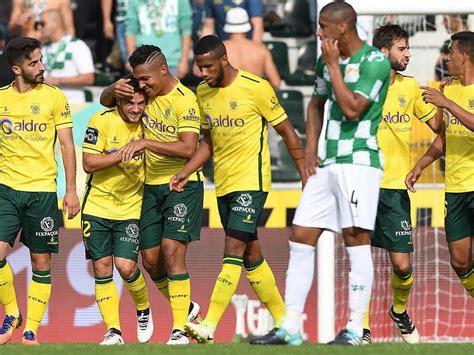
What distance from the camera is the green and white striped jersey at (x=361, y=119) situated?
25.3ft

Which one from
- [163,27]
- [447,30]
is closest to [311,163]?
[447,30]

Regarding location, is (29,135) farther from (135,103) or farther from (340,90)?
(340,90)

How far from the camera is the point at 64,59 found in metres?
13.4

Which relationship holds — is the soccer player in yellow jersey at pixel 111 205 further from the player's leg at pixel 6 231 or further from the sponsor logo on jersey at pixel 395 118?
the sponsor logo on jersey at pixel 395 118

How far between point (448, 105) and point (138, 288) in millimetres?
2903

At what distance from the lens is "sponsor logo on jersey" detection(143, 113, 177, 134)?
954 centimetres

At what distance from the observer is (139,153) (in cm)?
919

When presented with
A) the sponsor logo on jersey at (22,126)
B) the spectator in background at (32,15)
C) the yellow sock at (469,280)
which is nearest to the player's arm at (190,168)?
the sponsor logo on jersey at (22,126)

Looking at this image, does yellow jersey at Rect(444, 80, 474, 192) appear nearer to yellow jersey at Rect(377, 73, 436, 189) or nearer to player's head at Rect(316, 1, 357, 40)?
yellow jersey at Rect(377, 73, 436, 189)

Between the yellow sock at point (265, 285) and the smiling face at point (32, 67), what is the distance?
221 centimetres

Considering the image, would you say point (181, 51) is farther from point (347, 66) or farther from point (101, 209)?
point (347, 66)

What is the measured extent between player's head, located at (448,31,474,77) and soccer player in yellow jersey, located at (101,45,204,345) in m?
2.17

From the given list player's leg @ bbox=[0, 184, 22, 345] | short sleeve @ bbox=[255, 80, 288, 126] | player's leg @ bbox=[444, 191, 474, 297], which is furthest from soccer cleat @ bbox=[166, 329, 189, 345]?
player's leg @ bbox=[444, 191, 474, 297]

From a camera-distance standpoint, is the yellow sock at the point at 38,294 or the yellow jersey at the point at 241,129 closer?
the yellow jersey at the point at 241,129
